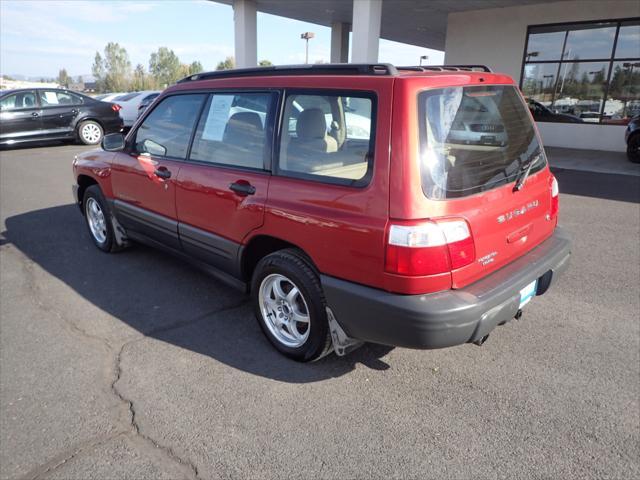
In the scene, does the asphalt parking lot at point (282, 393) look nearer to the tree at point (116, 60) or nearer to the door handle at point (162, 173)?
the door handle at point (162, 173)

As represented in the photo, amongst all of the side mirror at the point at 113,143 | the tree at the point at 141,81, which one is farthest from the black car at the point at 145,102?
the tree at the point at 141,81

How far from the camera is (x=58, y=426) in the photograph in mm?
2514

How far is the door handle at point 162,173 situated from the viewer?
382 cm

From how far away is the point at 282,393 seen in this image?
9.13 feet

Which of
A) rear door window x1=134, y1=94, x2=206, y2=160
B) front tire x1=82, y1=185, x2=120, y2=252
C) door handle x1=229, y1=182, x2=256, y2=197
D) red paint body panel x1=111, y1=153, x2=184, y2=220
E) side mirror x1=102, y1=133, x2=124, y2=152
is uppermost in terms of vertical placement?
rear door window x1=134, y1=94, x2=206, y2=160

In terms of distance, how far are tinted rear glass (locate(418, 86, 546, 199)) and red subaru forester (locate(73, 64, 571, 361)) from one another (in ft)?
0.03

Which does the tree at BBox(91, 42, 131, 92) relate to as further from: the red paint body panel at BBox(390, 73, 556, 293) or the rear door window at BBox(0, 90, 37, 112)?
the red paint body panel at BBox(390, 73, 556, 293)

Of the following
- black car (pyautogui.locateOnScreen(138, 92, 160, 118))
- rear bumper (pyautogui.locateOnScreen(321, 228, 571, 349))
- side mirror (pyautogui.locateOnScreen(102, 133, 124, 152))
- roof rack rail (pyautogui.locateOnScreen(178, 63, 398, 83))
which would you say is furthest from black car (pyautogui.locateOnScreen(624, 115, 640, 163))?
black car (pyautogui.locateOnScreen(138, 92, 160, 118))

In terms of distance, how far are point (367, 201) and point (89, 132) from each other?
45.6ft

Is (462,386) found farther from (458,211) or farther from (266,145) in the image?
(266,145)

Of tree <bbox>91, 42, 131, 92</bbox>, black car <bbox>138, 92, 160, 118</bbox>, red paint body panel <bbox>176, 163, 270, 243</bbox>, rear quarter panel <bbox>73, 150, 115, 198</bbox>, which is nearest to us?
red paint body panel <bbox>176, 163, 270, 243</bbox>

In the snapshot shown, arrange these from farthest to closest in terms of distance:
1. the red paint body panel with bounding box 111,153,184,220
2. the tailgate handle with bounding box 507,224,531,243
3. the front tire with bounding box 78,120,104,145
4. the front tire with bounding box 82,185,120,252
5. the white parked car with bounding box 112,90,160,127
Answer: the white parked car with bounding box 112,90,160,127, the front tire with bounding box 78,120,104,145, the front tire with bounding box 82,185,120,252, the red paint body panel with bounding box 111,153,184,220, the tailgate handle with bounding box 507,224,531,243

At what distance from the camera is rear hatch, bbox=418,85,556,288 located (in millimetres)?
2406

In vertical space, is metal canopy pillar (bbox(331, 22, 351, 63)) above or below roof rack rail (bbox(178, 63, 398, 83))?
above
